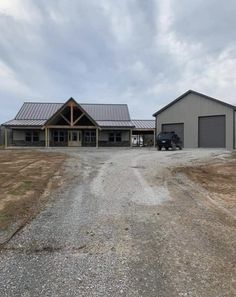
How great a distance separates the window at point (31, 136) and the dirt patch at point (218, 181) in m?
26.0

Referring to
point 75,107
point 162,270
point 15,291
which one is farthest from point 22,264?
point 75,107

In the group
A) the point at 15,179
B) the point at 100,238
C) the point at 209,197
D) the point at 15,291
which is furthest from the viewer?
the point at 15,179

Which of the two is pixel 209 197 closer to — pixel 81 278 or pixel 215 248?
pixel 215 248

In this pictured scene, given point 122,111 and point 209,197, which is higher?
point 122,111

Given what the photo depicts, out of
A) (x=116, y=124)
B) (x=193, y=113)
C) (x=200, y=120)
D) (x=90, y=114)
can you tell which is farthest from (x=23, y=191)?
(x=90, y=114)

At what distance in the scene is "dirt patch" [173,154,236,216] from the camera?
8.18 meters

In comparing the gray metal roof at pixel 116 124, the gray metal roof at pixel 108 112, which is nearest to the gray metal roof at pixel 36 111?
the gray metal roof at pixel 108 112

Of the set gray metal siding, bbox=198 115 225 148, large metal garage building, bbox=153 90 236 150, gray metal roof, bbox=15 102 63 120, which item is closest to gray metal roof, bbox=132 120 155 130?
large metal garage building, bbox=153 90 236 150

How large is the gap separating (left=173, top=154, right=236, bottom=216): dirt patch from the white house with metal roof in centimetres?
2110

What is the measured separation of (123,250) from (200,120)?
2779 cm

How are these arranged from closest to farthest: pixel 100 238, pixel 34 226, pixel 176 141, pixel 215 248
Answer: pixel 215 248 < pixel 100 238 < pixel 34 226 < pixel 176 141

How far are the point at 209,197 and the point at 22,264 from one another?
18.1ft

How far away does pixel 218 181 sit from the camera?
11094 millimetres

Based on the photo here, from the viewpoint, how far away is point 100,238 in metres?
5.47
